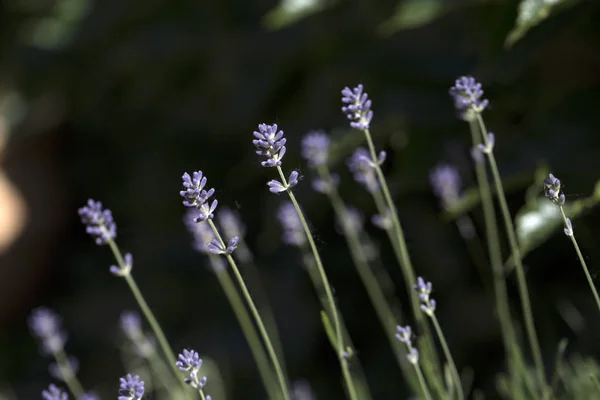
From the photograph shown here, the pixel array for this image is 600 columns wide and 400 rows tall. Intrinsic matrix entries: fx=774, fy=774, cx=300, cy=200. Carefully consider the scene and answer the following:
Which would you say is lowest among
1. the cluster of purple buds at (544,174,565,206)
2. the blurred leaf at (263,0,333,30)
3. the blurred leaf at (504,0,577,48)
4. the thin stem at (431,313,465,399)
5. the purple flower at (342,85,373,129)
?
the thin stem at (431,313,465,399)

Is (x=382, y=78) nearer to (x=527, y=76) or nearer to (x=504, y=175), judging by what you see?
(x=527, y=76)

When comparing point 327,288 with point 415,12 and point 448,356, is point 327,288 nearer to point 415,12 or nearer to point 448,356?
point 448,356

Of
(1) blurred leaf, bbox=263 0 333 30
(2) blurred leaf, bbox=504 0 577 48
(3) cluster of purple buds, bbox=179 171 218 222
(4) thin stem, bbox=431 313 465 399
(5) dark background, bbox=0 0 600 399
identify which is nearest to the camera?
(3) cluster of purple buds, bbox=179 171 218 222

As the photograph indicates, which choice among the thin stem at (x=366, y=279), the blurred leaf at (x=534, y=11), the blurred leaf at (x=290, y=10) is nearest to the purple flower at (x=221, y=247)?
the thin stem at (x=366, y=279)

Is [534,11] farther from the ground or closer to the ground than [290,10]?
closer to the ground

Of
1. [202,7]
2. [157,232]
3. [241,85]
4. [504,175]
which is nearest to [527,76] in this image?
[504,175]

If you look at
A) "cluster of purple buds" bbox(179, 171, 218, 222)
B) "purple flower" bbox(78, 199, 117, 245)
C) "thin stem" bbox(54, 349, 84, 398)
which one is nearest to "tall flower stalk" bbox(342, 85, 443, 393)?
"cluster of purple buds" bbox(179, 171, 218, 222)

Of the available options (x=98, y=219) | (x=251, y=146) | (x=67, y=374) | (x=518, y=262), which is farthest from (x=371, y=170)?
(x=251, y=146)

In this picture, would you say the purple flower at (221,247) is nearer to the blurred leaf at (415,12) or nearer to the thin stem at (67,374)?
the thin stem at (67,374)

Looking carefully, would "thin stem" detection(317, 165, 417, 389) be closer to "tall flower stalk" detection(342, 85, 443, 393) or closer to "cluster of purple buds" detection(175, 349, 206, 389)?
"tall flower stalk" detection(342, 85, 443, 393)
